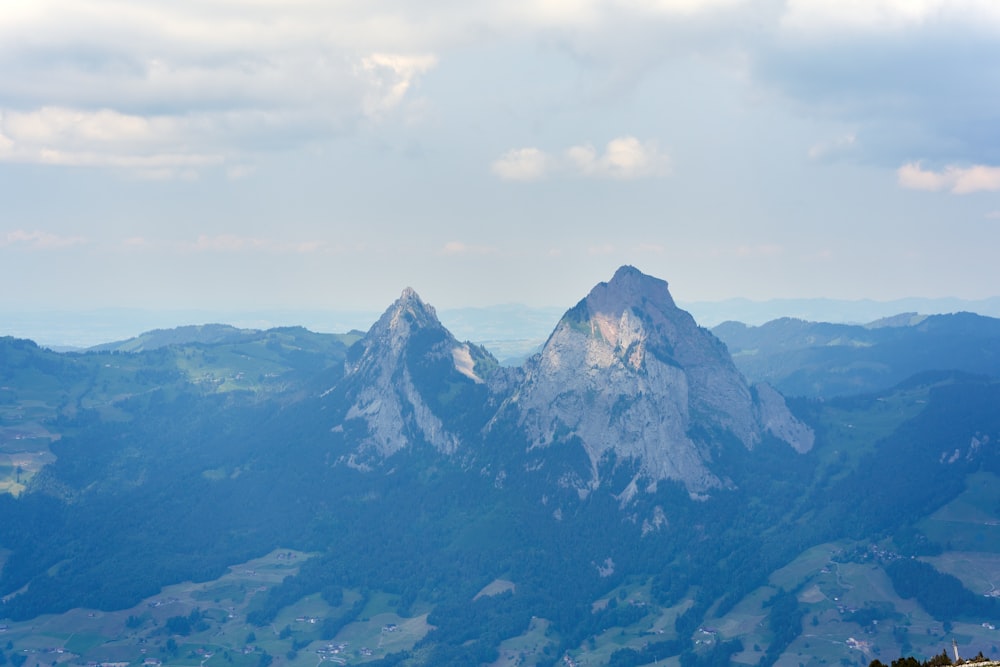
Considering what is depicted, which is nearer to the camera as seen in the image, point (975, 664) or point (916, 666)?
point (975, 664)
